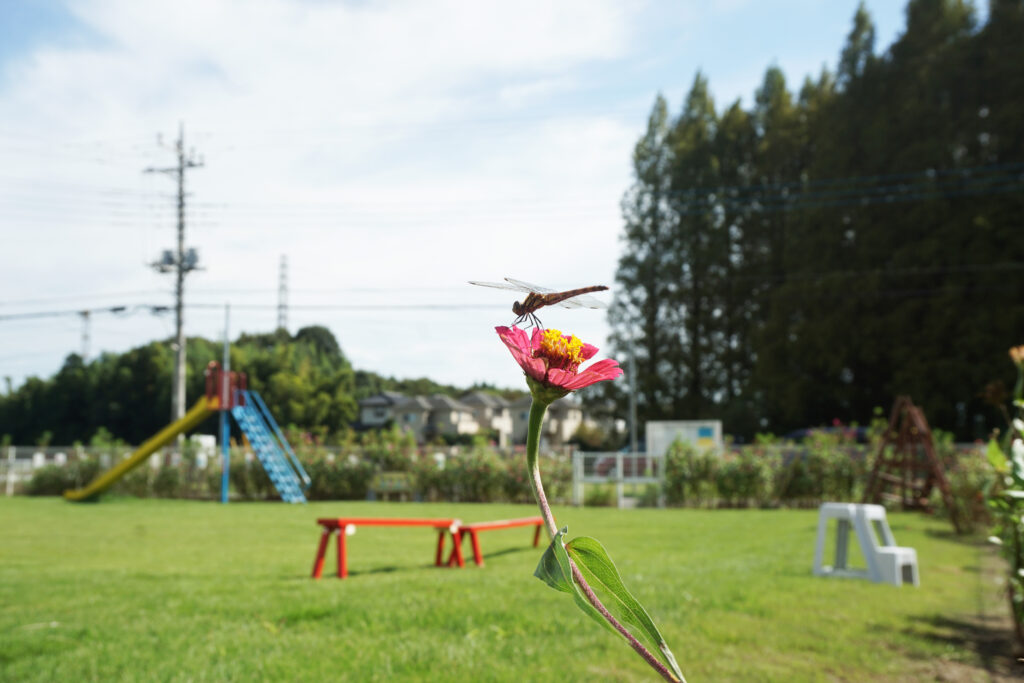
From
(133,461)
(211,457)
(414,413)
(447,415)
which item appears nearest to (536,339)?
(133,461)

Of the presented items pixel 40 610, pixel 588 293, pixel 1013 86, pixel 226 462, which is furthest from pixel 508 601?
pixel 1013 86

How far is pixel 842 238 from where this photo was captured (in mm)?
26469

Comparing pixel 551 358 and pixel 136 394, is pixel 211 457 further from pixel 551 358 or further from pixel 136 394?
pixel 136 394

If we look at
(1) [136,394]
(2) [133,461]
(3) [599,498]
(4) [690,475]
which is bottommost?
(3) [599,498]

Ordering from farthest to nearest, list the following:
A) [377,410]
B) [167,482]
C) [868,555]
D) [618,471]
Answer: [377,410], [167,482], [618,471], [868,555]

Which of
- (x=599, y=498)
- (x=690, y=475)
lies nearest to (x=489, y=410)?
(x=599, y=498)

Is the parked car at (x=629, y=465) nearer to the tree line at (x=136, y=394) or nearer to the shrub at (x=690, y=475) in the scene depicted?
the shrub at (x=690, y=475)

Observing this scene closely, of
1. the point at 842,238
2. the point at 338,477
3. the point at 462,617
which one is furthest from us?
the point at 842,238

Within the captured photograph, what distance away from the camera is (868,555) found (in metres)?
6.20

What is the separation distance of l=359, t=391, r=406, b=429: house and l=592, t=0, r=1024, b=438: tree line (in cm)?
Result: 2727

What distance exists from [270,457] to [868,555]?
45.8 feet

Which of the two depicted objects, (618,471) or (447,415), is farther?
(447,415)

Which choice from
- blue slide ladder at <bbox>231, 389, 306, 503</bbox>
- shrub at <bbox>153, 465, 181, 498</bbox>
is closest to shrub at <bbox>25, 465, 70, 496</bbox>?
shrub at <bbox>153, 465, 181, 498</bbox>

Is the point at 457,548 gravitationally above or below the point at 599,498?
above
